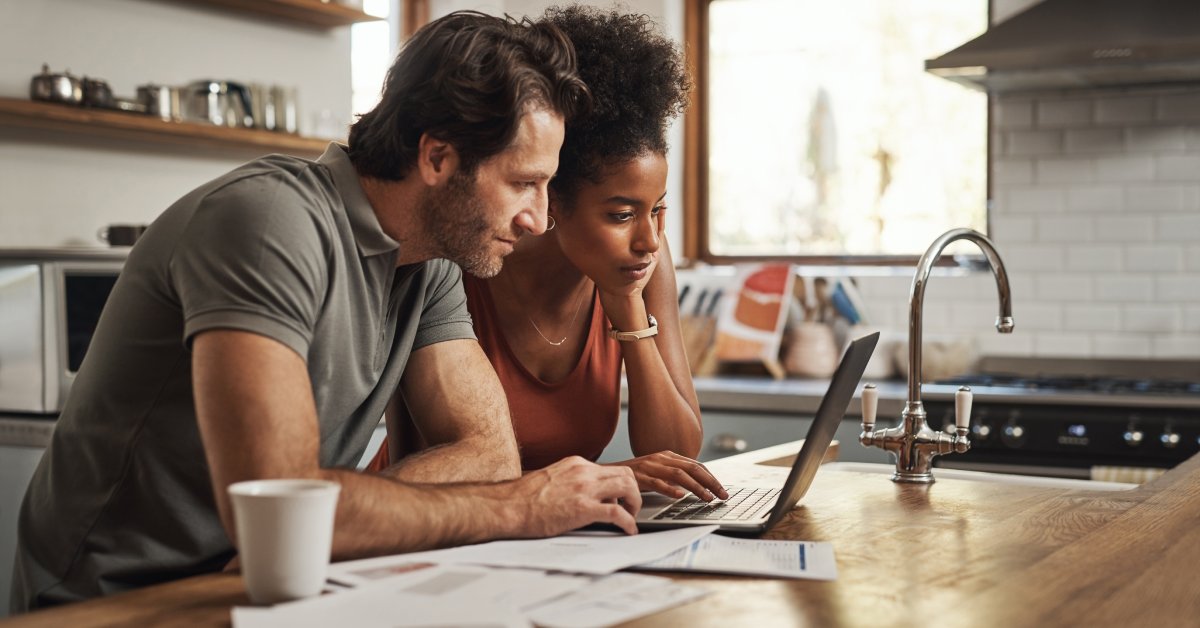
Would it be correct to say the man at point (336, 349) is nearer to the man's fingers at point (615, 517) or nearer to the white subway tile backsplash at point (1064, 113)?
the man's fingers at point (615, 517)

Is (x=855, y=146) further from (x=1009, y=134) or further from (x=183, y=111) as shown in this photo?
(x=183, y=111)

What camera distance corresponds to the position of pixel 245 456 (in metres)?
1.29

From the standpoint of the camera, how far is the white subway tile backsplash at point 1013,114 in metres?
4.12

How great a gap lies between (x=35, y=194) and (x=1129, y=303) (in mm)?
3344

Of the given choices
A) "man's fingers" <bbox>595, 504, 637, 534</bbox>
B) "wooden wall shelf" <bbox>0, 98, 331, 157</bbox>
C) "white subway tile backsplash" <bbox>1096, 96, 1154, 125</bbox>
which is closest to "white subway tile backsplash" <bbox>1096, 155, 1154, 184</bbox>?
"white subway tile backsplash" <bbox>1096, 96, 1154, 125</bbox>

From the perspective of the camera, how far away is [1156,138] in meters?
3.98

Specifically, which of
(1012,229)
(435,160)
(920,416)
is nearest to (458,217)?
(435,160)

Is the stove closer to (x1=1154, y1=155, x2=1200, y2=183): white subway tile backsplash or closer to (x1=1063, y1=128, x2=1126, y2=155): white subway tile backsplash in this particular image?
(x1=1154, y1=155, x2=1200, y2=183): white subway tile backsplash

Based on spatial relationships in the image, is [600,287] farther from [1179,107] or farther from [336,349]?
[1179,107]

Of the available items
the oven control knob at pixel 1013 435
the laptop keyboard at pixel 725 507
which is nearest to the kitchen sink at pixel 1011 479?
the laptop keyboard at pixel 725 507

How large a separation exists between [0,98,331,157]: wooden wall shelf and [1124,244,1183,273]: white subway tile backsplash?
263cm

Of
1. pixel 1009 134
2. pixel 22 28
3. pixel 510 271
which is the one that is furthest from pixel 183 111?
pixel 1009 134

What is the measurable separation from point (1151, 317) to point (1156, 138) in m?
0.57

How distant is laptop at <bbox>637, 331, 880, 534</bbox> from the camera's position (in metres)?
1.57
